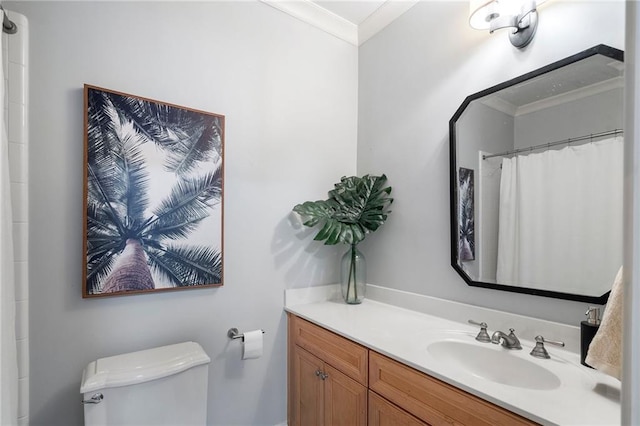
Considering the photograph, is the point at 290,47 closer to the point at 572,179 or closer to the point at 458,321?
the point at 572,179

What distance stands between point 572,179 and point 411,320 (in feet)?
2.98

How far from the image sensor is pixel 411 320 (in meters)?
1.54

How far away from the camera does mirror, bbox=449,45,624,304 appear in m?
1.06

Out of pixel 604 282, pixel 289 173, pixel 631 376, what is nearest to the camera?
pixel 631 376

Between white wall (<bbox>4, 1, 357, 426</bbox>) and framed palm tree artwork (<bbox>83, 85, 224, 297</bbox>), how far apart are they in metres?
0.06


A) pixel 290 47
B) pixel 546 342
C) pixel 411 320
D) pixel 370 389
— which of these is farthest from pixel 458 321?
pixel 290 47

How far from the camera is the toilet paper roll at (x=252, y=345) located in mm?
1551

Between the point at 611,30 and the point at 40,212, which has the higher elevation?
the point at 611,30

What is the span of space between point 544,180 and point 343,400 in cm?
→ 125

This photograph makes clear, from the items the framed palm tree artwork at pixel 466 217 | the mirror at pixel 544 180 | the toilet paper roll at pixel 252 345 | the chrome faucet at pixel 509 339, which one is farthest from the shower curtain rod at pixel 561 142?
the toilet paper roll at pixel 252 345

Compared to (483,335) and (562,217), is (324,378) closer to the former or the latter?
(483,335)

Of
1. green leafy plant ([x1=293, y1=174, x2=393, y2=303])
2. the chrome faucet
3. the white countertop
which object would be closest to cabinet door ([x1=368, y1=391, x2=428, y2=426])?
the white countertop

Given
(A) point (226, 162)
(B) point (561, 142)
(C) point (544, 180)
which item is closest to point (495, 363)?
(C) point (544, 180)

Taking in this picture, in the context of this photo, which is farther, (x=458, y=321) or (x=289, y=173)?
(x=289, y=173)
